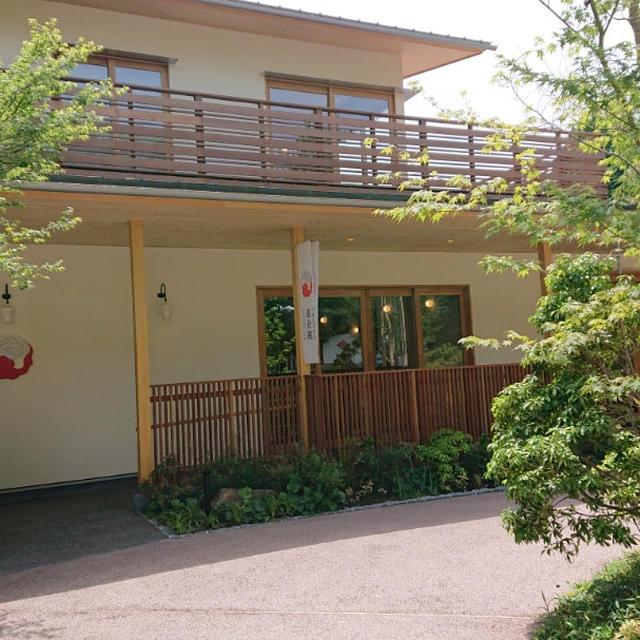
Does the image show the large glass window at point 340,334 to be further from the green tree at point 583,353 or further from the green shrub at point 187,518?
the green tree at point 583,353

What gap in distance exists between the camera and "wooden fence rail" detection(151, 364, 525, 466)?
32.4 feet

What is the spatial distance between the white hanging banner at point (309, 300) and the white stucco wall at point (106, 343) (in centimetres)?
233

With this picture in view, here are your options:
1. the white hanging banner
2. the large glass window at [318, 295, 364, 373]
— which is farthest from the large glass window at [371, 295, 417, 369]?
the white hanging banner

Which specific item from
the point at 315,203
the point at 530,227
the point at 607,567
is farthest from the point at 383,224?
the point at 607,567

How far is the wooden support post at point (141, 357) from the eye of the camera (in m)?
9.35

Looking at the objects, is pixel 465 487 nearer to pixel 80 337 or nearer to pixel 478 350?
A: pixel 478 350

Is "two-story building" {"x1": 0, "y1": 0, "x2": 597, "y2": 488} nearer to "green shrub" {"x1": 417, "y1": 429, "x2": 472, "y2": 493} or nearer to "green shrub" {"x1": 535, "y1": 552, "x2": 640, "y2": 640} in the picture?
"green shrub" {"x1": 417, "y1": 429, "x2": 472, "y2": 493}

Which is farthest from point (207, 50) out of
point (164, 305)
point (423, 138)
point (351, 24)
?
point (164, 305)

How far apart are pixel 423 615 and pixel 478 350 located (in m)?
9.46

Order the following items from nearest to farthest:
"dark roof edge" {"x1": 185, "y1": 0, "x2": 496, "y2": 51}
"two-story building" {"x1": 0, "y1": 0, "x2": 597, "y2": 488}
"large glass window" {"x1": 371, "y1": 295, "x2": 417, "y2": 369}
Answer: "two-story building" {"x1": 0, "y1": 0, "x2": 597, "y2": 488} → "dark roof edge" {"x1": 185, "y1": 0, "x2": 496, "y2": 51} → "large glass window" {"x1": 371, "y1": 295, "x2": 417, "y2": 369}

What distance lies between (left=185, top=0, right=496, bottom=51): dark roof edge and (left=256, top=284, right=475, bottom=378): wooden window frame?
14.4 ft

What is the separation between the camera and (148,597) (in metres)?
5.91

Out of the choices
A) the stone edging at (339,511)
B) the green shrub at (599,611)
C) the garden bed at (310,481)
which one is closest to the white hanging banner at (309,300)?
the garden bed at (310,481)

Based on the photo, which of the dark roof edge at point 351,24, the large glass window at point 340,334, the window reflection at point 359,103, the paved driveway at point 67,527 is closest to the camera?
the paved driveway at point 67,527
